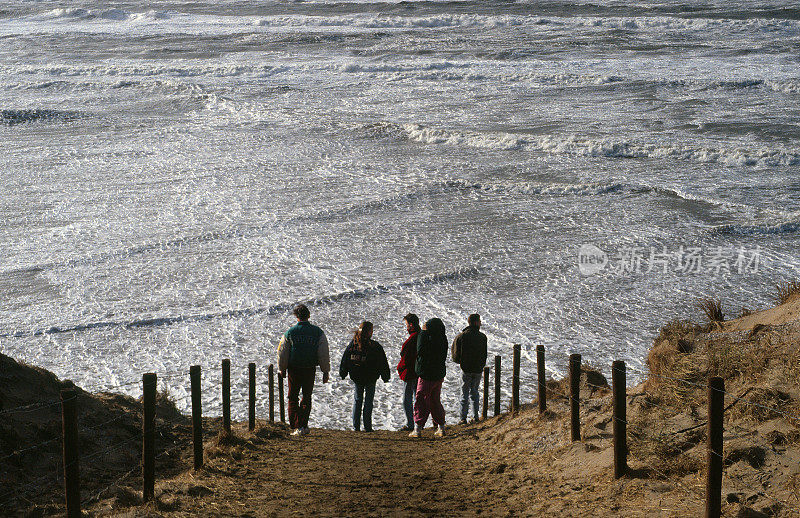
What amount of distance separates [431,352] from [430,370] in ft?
0.71

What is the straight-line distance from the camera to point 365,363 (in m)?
9.34

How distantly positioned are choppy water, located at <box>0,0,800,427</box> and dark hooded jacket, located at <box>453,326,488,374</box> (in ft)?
7.85

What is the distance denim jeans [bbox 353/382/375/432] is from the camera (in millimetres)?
9828

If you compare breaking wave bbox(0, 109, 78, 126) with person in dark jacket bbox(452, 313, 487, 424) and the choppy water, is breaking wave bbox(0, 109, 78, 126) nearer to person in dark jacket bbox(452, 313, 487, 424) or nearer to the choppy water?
the choppy water

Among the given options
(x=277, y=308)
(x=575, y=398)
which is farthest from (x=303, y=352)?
(x=277, y=308)

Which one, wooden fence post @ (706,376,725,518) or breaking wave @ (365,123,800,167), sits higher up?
wooden fence post @ (706,376,725,518)

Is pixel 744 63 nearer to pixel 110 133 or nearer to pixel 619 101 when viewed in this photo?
pixel 619 101

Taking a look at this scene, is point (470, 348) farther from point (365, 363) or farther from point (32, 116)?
point (32, 116)

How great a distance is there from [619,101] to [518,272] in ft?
68.2

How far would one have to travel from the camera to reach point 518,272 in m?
17.0

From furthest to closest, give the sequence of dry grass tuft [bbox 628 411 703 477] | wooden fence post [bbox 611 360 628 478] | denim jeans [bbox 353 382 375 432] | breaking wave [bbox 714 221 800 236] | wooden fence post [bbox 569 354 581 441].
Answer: breaking wave [bbox 714 221 800 236] < denim jeans [bbox 353 382 375 432] < wooden fence post [bbox 569 354 581 441] < wooden fence post [bbox 611 360 628 478] < dry grass tuft [bbox 628 411 703 477]

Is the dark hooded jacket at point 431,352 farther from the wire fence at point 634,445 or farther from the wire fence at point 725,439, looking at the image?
the wire fence at point 725,439

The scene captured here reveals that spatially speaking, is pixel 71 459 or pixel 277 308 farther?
pixel 277 308

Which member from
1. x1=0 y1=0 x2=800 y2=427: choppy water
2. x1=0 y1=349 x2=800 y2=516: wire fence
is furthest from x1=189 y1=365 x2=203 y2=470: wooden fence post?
x1=0 y1=0 x2=800 y2=427: choppy water
